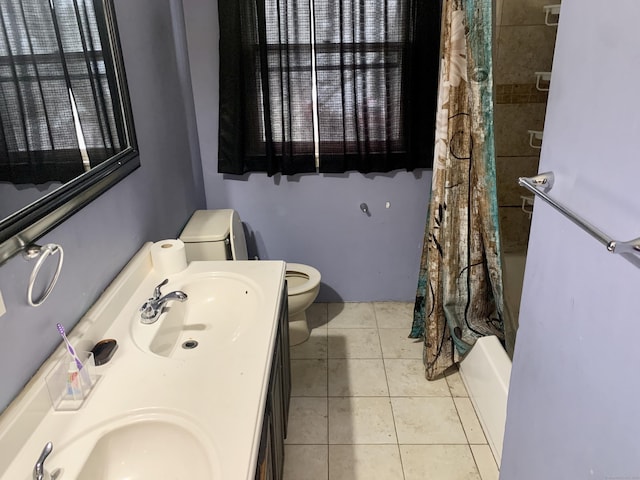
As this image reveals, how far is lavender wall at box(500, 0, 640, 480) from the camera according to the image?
0.84 m

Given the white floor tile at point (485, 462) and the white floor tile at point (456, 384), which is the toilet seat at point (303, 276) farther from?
the white floor tile at point (485, 462)

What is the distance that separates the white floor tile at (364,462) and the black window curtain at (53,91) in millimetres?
1418

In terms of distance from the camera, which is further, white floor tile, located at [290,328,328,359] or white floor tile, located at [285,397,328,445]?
white floor tile, located at [290,328,328,359]

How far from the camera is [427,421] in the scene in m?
2.12

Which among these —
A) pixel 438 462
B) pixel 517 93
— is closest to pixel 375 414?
pixel 438 462

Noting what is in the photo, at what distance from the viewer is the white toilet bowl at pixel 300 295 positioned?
2.43 m

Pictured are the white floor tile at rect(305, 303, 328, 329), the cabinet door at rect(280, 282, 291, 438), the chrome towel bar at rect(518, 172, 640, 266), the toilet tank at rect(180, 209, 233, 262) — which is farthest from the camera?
the white floor tile at rect(305, 303, 328, 329)

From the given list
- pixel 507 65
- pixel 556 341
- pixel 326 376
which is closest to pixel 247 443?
pixel 556 341

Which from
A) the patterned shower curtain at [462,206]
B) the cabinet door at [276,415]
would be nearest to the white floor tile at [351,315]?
the patterned shower curtain at [462,206]

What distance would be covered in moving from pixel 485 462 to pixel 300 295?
1.09m

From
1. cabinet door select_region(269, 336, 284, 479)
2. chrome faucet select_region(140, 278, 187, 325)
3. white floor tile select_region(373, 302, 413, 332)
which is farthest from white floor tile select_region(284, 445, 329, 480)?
white floor tile select_region(373, 302, 413, 332)

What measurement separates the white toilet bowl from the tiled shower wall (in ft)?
3.90

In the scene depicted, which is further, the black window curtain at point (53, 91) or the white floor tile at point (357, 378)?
the white floor tile at point (357, 378)

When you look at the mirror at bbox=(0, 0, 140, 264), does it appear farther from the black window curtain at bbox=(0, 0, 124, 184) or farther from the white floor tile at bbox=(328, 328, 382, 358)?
the white floor tile at bbox=(328, 328, 382, 358)
